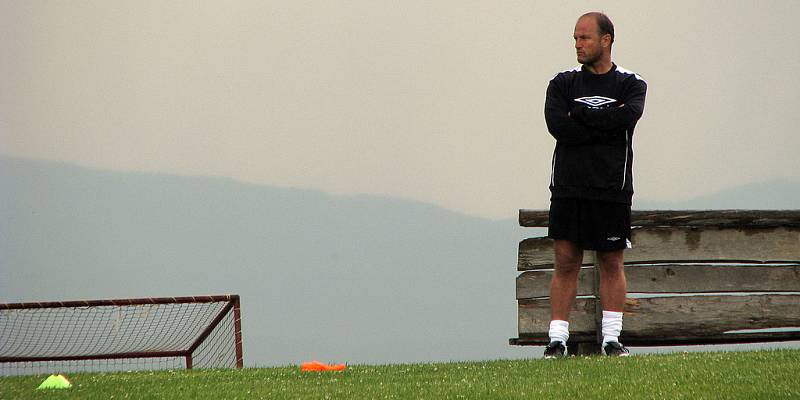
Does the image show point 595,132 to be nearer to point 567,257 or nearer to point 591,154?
point 591,154

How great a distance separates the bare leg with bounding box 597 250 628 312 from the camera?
7609mm

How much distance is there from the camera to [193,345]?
11.0 meters

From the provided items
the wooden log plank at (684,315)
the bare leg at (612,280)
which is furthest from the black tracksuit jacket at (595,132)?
the wooden log plank at (684,315)

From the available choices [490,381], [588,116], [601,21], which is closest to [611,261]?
[588,116]

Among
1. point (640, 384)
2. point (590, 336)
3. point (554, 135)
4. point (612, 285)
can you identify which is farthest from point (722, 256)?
point (640, 384)

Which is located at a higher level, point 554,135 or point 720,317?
point 554,135

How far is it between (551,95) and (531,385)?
2.33 m

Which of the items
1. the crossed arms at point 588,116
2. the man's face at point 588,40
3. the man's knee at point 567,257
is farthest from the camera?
the man's knee at point 567,257

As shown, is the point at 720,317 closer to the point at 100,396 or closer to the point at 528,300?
the point at 528,300

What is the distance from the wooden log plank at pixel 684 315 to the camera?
9734 millimetres

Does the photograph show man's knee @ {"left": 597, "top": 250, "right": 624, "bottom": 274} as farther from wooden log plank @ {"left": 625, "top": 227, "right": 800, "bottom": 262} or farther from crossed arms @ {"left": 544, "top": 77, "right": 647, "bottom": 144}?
wooden log plank @ {"left": 625, "top": 227, "right": 800, "bottom": 262}

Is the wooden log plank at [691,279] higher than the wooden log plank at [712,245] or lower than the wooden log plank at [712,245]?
lower

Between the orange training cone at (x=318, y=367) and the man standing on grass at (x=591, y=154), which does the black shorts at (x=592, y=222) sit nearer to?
the man standing on grass at (x=591, y=154)

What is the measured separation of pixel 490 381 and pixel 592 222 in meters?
1.57
